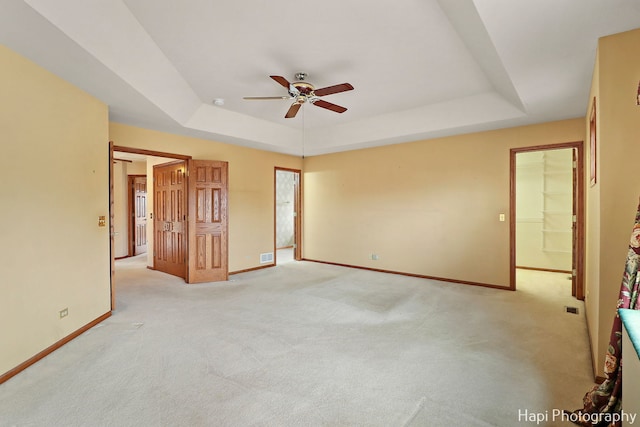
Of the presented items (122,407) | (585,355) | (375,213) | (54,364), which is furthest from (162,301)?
(585,355)

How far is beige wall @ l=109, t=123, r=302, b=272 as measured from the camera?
544cm

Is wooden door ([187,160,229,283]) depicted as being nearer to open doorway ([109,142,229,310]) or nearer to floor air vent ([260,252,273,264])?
open doorway ([109,142,229,310])

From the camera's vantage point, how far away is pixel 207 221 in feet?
17.5

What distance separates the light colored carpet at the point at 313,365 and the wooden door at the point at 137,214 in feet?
14.8

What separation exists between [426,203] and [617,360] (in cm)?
392

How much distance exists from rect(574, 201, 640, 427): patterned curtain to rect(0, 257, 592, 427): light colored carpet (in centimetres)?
23

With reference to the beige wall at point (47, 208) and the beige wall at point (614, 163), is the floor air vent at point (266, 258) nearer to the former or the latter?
the beige wall at point (47, 208)

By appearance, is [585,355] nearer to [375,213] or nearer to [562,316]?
[562,316]

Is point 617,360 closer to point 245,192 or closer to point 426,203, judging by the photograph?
point 426,203

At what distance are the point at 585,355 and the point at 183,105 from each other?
542 centimetres

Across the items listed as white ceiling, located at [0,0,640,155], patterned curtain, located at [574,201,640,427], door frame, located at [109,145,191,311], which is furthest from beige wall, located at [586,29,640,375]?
door frame, located at [109,145,191,311]

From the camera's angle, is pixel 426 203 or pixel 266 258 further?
pixel 266 258

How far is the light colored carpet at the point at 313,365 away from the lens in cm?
191
